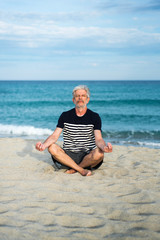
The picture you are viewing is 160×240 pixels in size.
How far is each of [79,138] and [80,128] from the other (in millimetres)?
195

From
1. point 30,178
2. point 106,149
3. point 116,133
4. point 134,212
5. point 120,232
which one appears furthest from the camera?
point 116,133

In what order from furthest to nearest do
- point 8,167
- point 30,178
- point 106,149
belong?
point 8,167 < point 30,178 < point 106,149

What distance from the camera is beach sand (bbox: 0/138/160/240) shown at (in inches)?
103

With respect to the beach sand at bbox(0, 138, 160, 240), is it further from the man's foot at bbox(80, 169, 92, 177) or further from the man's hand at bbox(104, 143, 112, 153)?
the man's hand at bbox(104, 143, 112, 153)

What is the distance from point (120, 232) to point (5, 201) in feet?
5.21

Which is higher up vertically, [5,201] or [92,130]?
[92,130]

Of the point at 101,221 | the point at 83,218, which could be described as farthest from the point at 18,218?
the point at 101,221

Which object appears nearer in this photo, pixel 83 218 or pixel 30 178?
pixel 83 218

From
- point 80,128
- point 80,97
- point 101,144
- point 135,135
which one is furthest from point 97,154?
point 135,135

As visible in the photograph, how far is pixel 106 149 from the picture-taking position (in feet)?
12.8

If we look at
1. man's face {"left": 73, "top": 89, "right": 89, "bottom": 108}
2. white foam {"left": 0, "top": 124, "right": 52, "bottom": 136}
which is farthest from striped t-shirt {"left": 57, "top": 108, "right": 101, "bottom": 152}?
white foam {"left": 0, "top": 124, "right": 52, "bottom": 136}

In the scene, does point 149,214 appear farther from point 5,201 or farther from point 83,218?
point 5,201

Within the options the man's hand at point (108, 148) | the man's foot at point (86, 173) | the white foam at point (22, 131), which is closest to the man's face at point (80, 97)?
the man's hand at point (108, 148)

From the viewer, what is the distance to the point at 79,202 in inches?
131
